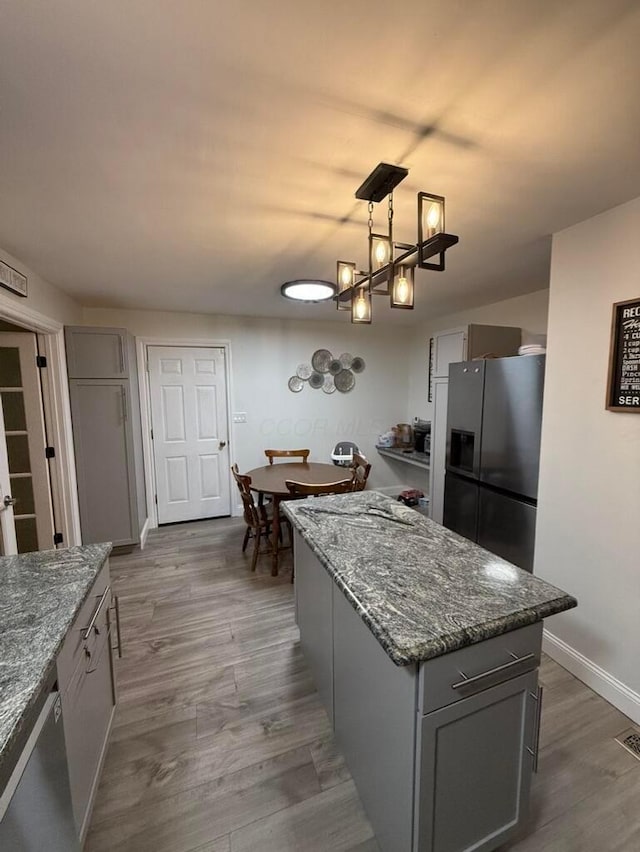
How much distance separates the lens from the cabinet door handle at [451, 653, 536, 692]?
3.26ft

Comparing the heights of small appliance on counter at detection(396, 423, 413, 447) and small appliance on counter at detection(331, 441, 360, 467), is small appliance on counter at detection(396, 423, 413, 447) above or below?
above

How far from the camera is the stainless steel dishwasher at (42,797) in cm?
78

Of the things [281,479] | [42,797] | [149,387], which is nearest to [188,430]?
[149,387]

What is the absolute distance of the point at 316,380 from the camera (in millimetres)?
4574

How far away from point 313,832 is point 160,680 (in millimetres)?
1090

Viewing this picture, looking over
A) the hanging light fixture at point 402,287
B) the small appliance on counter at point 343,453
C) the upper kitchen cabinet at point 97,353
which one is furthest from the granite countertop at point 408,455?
the upper kitchen cabinet at point 97,353

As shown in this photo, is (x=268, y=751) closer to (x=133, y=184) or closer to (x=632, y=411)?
(x=632, y=411)

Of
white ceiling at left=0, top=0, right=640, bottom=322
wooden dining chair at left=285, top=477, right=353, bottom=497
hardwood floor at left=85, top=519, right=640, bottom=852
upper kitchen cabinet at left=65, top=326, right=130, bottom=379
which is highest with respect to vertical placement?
white ceiling at left=0, top=0, right=640, bottom=322

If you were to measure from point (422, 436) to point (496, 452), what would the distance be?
187 cm

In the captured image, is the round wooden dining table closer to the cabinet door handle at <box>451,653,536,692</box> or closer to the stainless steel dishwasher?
the cabinet door handle at <box>451,653,536,692</box>

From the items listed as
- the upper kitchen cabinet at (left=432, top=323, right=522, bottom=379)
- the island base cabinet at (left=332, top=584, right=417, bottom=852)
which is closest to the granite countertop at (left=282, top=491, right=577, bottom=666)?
the island base cabinet at (left=332, top=584, right=417, bottom=852)

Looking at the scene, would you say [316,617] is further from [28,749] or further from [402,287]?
[402,287]

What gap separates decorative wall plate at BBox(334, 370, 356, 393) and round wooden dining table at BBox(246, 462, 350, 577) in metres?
1.24

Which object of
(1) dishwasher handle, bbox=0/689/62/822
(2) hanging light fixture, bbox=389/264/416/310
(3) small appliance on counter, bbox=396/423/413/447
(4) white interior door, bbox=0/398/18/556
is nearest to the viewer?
(1) dishwasher handle, bbox=0/689/62/822
